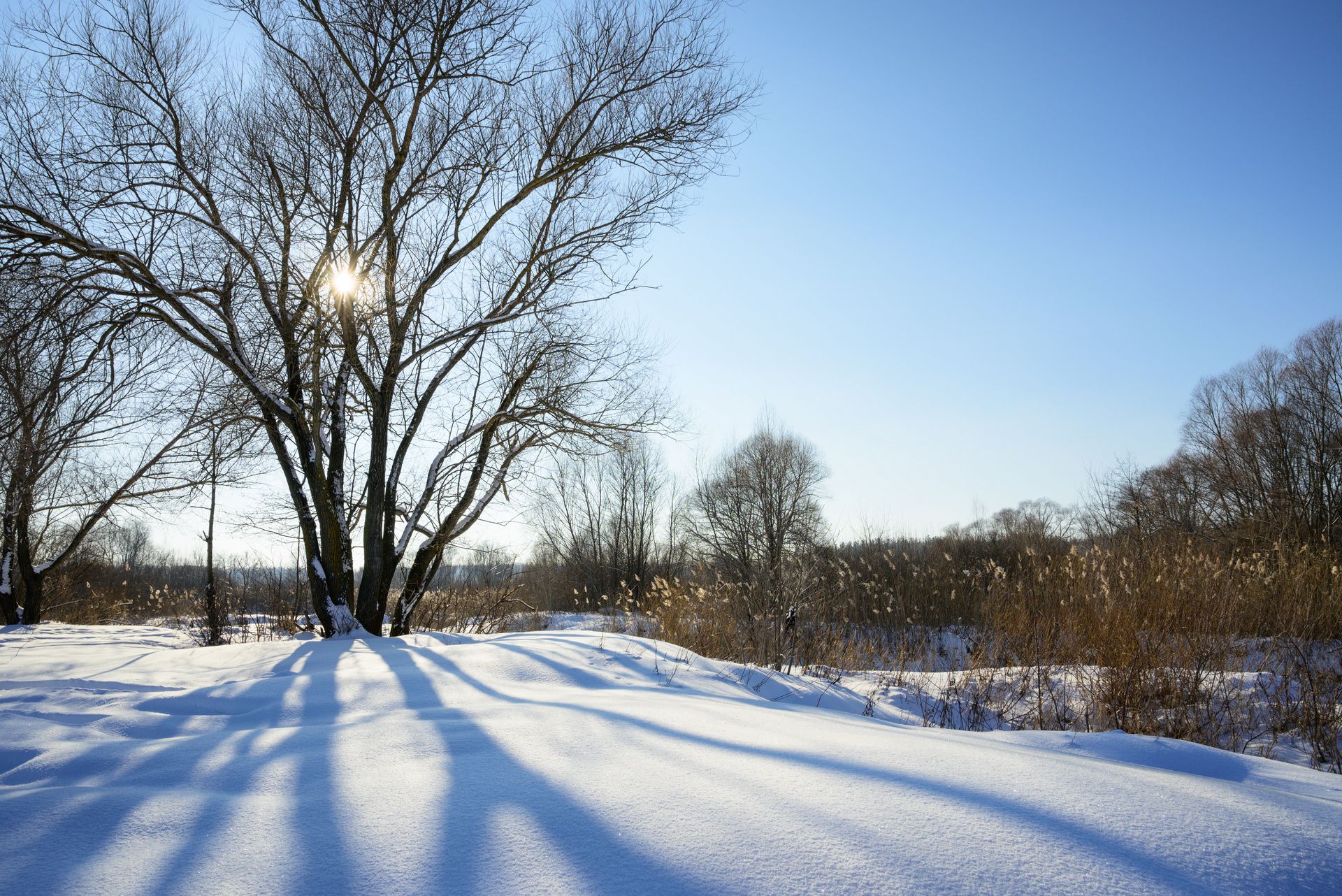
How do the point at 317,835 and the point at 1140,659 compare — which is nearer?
the point at 317,835

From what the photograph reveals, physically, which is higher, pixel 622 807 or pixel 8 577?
pixel 8 577

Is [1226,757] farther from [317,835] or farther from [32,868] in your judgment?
[32,868]

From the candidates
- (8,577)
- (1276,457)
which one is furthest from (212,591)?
(1276,457)

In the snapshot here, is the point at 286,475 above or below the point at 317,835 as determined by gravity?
above

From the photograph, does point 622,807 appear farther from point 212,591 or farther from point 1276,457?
point 1276,457

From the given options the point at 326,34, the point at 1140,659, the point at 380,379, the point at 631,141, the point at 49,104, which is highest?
the point at 326,34

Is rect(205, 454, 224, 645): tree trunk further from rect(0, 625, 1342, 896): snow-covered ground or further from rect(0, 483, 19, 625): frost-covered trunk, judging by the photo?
rect(0, 625, 1342, 896): snow-covered ground

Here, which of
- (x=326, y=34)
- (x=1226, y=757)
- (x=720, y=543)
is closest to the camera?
(x=1226, y=757)

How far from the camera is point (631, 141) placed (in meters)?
7.87

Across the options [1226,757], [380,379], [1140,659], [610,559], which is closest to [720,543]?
[610,559]

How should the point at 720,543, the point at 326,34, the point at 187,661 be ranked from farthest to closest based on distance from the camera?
the point at 720,543
the point at 326,34
the point at 187,661

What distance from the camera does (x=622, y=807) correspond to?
4.83 feet

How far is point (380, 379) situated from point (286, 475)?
58.6 inches

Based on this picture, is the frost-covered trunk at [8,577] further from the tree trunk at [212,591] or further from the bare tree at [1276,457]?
the bare tree at [1276,457]
